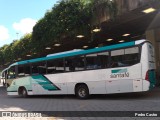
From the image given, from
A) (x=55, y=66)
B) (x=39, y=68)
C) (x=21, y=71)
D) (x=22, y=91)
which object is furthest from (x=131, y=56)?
(x=22, y=91)

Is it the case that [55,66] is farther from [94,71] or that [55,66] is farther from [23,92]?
[23,92]

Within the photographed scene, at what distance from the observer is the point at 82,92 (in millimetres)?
17797

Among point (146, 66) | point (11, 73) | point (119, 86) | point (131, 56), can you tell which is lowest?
point (119, 86)

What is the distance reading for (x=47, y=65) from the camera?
67.0ft

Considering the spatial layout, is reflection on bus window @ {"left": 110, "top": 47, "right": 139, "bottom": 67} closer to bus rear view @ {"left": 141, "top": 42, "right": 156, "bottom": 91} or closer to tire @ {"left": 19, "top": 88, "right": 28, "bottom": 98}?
bus rear view @ {"left": 141, "top": 42, "right": 156, "bottom": 91}

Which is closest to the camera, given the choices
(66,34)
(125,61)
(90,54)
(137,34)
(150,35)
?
(125,61)

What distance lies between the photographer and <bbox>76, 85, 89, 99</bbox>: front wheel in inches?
692

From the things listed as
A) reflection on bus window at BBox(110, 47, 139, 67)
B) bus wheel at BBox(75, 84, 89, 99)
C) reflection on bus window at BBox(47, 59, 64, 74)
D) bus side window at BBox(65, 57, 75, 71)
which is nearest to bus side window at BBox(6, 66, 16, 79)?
reflection on bus window at BBox(47, 59, 64, 74)

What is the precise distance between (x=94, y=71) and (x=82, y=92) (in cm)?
169

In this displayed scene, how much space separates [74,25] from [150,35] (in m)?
7.14

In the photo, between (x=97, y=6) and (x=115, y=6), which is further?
(x=97, y=6)

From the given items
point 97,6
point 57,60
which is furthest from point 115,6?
point 57,60

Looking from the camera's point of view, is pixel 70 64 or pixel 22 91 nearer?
pixel 70 64

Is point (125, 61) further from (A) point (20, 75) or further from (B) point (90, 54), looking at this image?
(A) point (20, 75)
